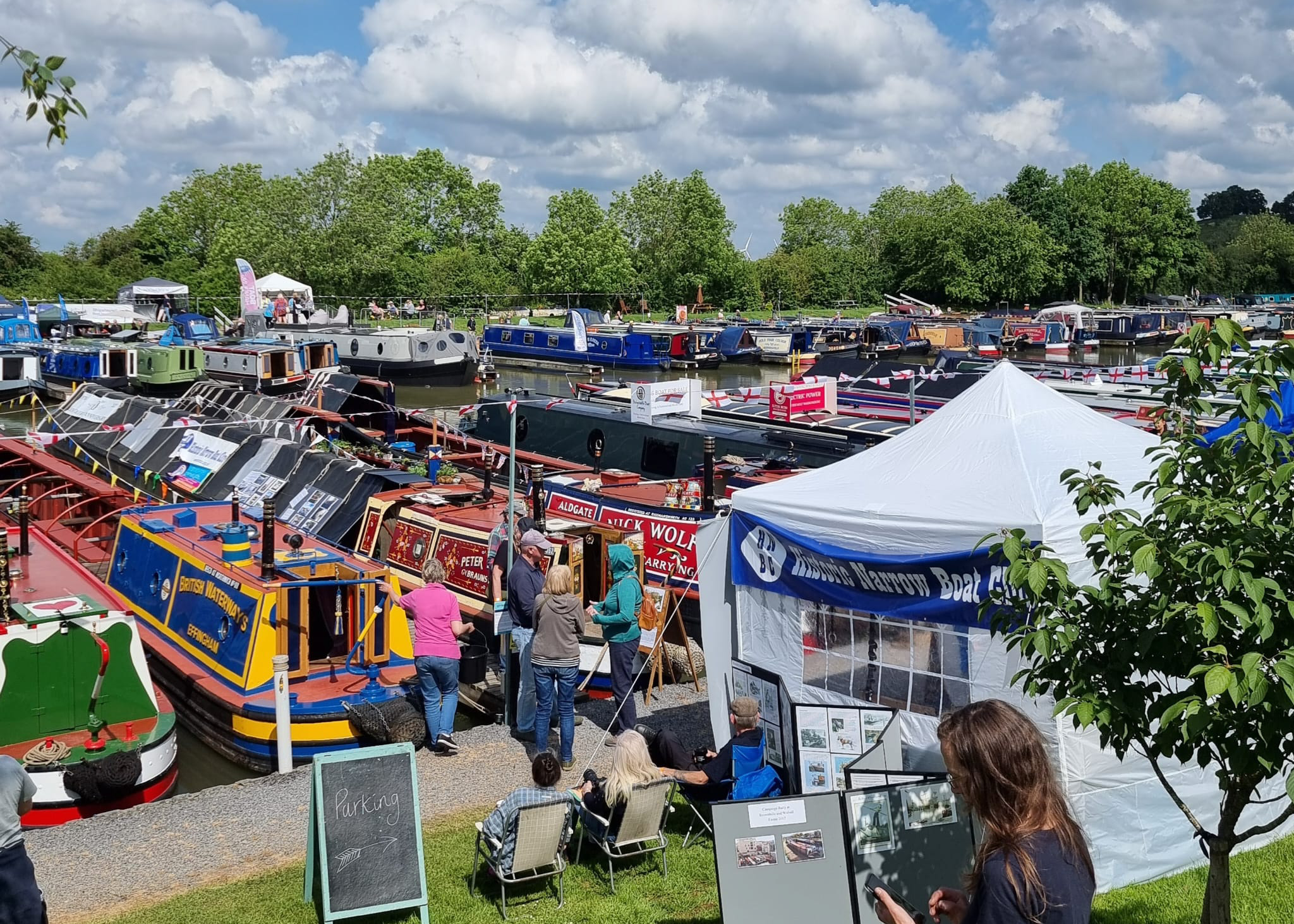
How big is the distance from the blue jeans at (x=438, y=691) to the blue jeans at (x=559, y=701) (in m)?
0.88

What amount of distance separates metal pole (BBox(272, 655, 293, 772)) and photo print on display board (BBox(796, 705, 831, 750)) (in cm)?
500

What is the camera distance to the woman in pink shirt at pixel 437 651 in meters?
9.87

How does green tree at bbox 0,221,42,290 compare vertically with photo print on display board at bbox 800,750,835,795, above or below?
above

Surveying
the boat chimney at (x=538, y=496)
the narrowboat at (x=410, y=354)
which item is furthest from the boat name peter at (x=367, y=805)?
the narrowboat at (x=410, y=354)

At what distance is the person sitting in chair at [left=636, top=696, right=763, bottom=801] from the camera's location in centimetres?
748

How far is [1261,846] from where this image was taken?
24.0 feet

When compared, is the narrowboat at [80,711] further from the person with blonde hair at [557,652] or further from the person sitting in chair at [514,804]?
the person sitting in chair at [514,804]

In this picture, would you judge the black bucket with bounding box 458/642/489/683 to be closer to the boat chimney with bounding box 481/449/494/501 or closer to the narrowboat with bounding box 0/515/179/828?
the narrowboat with bounding box 0/515/179/828

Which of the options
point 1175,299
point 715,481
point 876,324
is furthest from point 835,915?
point 1175,299

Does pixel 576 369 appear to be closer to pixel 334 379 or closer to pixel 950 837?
pixel 334 379

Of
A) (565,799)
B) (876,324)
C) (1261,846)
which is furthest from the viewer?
(876,324)

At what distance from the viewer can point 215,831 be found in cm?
856

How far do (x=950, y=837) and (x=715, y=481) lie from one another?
11.3 m

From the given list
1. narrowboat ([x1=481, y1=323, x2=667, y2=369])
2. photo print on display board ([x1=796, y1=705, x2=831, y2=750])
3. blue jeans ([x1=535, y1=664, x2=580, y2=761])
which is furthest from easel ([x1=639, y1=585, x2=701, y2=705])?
narrowboat ([x1=481, y1=323, x2=667, y2=369])
